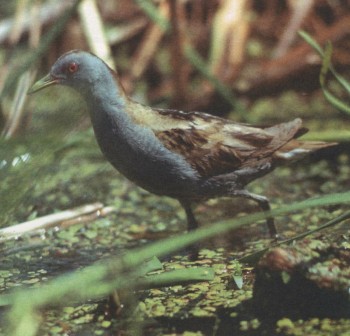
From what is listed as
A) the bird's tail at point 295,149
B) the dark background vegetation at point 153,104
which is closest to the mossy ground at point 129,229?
the dark background vegetation at point 153,104

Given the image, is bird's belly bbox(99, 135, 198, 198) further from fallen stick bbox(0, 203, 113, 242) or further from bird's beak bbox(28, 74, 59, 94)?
fallen stick bbox(0, 203, 113, 242)

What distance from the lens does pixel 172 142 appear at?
3.28 m

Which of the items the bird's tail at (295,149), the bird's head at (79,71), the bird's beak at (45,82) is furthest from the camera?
the bird's tail at (295,149)

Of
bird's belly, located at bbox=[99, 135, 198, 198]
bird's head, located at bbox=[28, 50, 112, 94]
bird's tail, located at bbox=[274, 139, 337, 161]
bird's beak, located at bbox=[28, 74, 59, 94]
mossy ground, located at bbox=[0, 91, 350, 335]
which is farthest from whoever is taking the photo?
bird's tail, located at bbox=[274, 139, 337, 161]

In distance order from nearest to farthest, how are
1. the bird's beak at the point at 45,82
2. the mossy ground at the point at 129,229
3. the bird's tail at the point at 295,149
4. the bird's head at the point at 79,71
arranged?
the mossy ground at the point at 129,229 < the bird's head at the point at 79,71 < the bird's beak at the point at 45,82 < the bird's tail at the point at 295,149

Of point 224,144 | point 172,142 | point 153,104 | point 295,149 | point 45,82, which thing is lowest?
Result: point 153,104

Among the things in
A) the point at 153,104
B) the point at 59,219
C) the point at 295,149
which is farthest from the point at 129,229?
the point at 153,104

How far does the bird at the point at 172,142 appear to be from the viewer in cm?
325

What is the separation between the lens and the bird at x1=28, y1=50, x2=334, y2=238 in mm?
3246

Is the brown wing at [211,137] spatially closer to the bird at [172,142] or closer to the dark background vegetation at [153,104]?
the bird at [172,142]

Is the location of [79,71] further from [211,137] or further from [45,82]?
[211,137]

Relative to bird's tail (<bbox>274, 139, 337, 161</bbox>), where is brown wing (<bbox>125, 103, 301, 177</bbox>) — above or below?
above

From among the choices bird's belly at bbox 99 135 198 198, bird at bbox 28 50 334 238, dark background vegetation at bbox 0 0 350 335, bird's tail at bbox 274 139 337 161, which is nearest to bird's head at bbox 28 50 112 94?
bird at bbox 28 50 334 238

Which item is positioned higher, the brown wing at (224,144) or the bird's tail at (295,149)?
the brown wing at (224,144)
